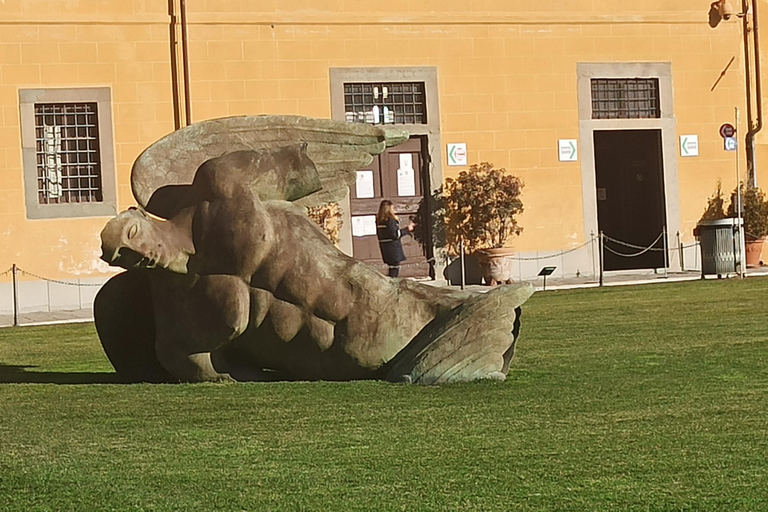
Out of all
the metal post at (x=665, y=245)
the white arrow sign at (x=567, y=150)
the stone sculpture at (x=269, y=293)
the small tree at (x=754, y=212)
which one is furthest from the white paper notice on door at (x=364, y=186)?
the stone sculpture at (x=269, y=293)

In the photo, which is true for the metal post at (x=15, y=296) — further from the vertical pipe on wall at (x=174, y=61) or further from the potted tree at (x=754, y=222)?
the potted tree at (x=754, y=222)

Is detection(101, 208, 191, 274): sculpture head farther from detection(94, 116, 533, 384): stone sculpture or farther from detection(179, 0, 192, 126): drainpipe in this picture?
detection(179, 0, 192, 126): drainpipe

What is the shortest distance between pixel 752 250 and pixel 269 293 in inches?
689

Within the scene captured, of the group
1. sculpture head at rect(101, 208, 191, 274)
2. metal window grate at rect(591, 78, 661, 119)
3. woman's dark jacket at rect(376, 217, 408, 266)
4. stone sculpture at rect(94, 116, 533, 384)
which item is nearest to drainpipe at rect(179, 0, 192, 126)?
woman's dark jacket at rect(376, 217, 408, 266)

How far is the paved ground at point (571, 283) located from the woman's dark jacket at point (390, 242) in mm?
1262

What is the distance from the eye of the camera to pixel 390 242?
74.5 ft

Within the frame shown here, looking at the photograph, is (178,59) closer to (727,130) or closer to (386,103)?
(386,103)

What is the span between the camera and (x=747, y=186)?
1016 inches

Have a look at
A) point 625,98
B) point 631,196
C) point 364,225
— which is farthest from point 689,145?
point 364,225

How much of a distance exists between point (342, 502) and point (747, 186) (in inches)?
854

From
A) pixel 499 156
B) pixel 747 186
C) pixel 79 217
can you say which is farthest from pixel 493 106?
pixel 79 217

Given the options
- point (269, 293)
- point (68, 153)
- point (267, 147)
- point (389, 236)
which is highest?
point (68, 153)

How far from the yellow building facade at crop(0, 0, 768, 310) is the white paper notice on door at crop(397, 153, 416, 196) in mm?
277

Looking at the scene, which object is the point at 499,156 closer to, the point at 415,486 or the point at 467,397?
the point at 467,397
